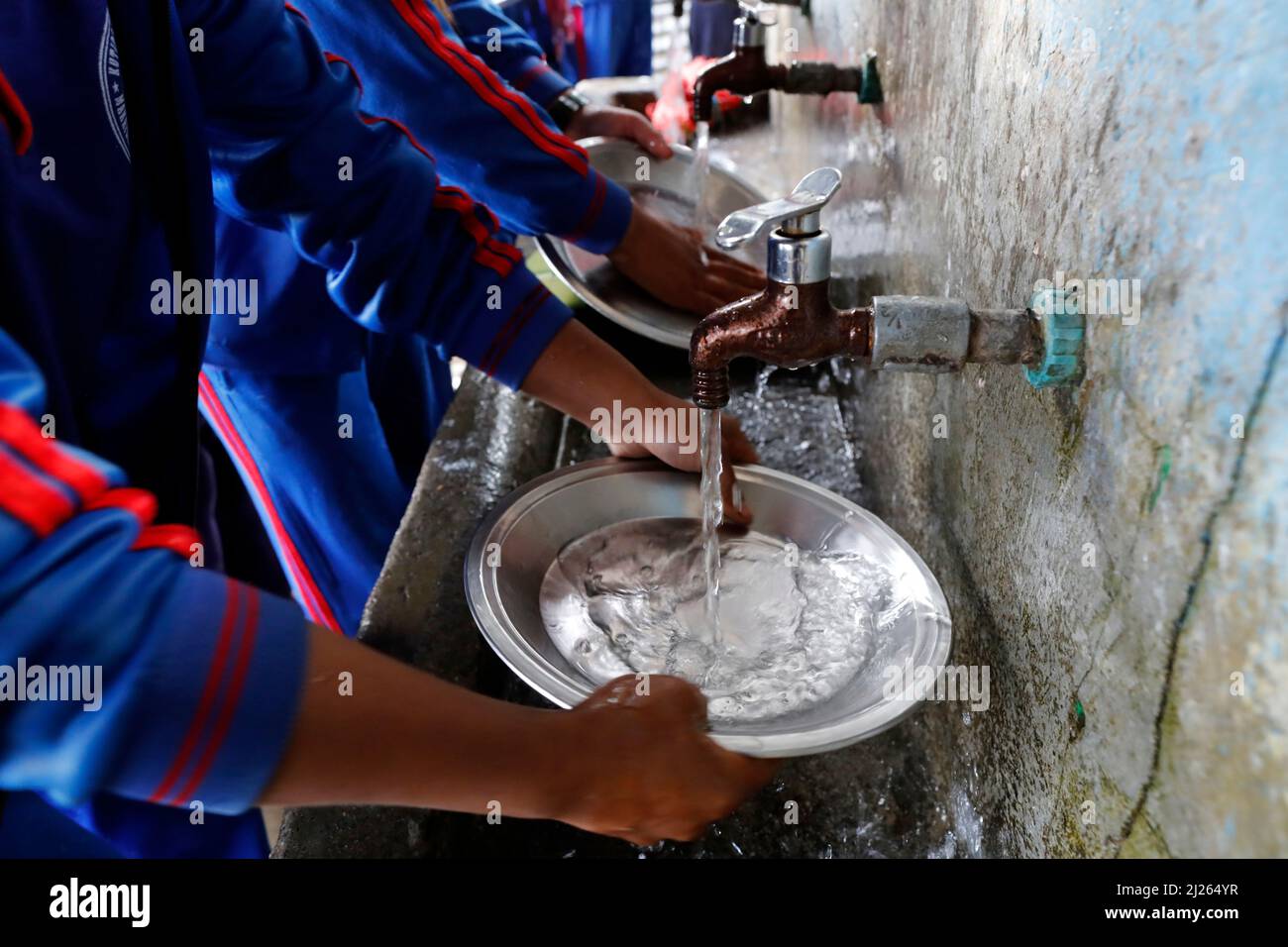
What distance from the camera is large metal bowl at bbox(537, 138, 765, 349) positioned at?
187 cm

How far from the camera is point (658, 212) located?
222cm

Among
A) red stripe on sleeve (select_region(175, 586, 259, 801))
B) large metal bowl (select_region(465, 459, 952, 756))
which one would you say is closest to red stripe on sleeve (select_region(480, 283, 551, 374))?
large metal bowl (select_region(465, 459, 952, 756))

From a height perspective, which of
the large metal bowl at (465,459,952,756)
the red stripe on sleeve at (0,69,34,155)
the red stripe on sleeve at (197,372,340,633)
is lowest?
the red stripe on sleeve at (197,372,340,633)

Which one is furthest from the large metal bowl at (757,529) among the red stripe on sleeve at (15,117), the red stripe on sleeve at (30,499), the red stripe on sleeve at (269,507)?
the red stripe on sleeve at (269,507)

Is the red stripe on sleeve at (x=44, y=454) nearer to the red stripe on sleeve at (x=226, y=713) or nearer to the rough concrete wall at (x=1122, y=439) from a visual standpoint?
the red stripe on sleeve at (x=226, y=713)

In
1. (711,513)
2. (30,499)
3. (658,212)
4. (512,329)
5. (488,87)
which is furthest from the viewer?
(658,212)

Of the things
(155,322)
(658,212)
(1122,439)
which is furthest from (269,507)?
(1122,439)

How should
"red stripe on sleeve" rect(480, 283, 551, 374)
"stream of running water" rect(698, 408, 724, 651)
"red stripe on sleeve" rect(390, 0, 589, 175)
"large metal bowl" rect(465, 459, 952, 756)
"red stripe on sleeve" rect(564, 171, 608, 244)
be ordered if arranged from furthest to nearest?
"red stripe on sleeve" rect(564, 171, 608, 244) → "red stripe on sleeve" rect(390, 0, 589, 175) → "red stripe on sleeve" rect(480, 283, 551, 374) → "stream of running water" rect(698, 408, 724, 651) → "large metal bowl" rect(465, 459, 952, 756)

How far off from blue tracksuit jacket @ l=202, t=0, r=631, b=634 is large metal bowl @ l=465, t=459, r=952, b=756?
1.00 ft

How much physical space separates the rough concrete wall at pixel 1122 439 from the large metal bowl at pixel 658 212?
0.66 meters

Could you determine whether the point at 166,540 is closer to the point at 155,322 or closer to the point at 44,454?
the point at 44,454

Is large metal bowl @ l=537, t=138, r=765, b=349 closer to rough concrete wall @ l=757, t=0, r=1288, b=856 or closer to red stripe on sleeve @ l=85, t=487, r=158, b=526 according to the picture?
rough concrete wall @ l=757, t=0, r=1288, b=856

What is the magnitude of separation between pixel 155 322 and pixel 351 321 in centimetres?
51

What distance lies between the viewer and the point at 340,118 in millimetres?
1392
